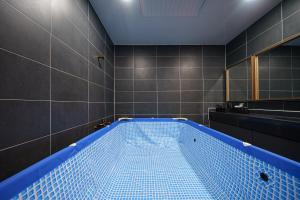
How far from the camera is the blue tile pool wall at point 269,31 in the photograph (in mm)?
1642

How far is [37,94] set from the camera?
880mm

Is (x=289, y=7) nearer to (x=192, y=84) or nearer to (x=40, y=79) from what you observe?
(x=192, y=84)

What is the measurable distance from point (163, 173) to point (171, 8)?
Answer: 2036 mm

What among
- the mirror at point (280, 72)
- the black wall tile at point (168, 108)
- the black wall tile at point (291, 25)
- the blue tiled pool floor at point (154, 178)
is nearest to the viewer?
the blue tiled pool floor at point (154, 178)

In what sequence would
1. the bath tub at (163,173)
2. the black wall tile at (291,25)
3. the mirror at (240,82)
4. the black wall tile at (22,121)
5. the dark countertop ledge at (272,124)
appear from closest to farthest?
the bath tub at (163,173)
the black wall tile at (22,121)
the dark countertop ledge at (272,124)
the black wall tile at (291,25)
the mirror at (240,82)

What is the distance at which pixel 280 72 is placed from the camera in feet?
6.23

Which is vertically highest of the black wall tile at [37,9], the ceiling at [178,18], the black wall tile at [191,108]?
the ceiling at [178,18]

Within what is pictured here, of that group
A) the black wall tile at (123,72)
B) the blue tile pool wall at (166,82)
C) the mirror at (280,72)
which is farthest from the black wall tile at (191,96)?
the black wall tile at (123,72)

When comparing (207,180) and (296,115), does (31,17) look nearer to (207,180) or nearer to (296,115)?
(207,180)

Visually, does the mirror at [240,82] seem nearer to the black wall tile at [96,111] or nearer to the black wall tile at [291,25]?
the black wall tile at [291,25]

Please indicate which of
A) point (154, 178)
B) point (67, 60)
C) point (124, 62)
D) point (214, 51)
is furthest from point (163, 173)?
point (214, 51)

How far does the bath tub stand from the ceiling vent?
5.33ft

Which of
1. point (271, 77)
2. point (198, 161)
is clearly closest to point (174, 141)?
point (198, 161)

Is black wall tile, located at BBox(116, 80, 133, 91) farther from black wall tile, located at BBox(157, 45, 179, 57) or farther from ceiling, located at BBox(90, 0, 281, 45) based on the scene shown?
black wall tile, located at BBox(157, 45, 179, 57)
